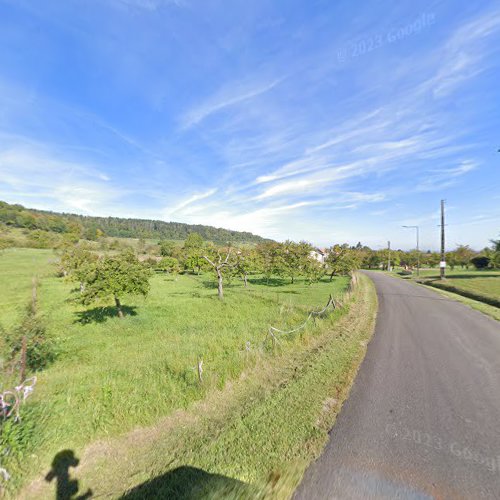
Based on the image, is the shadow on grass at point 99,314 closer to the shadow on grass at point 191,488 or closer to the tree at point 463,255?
the shadow on grass at point 191,488

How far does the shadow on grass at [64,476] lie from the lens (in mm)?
3590

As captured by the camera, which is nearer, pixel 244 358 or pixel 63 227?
pixel 244 358

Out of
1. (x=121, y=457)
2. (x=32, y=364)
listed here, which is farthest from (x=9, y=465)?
(x=32, y=364)

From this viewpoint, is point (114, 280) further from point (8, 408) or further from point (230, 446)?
point (230, 446)

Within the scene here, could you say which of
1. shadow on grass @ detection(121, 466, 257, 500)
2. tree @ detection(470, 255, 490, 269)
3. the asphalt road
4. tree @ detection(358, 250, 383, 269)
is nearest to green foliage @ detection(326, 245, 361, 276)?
the asphalt road

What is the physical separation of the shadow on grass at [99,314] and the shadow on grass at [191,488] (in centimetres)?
1354

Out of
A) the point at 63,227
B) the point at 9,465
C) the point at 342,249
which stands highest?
the point at 63,227

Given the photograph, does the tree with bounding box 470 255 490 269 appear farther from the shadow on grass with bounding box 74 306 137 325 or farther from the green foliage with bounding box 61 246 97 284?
the green foliage with bounding box 61 246 97 284

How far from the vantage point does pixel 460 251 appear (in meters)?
69.9

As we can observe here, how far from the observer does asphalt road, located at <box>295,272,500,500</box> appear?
3609 mm

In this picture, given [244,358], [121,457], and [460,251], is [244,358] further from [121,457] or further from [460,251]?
[460,251]

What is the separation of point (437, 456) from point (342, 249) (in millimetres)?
39343

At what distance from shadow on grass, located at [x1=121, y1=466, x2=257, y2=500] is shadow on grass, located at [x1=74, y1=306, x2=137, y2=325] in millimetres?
13535

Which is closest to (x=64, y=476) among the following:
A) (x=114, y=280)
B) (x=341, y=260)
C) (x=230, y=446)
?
(x=230, y=446)
